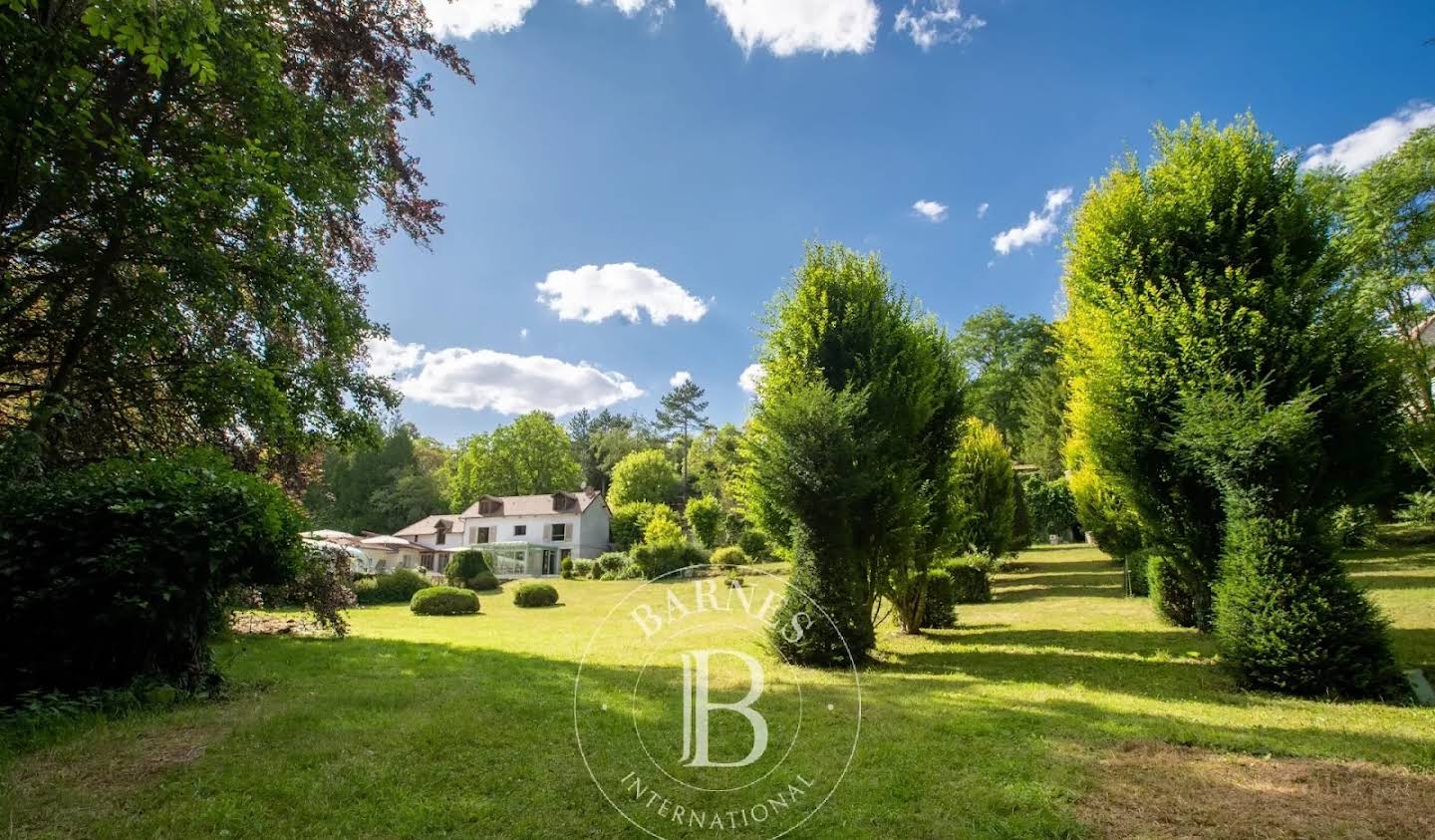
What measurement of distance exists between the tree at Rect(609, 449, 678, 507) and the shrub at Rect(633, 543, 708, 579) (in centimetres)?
2054

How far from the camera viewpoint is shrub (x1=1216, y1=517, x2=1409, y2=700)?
6.60 meters

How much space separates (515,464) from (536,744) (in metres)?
58.9

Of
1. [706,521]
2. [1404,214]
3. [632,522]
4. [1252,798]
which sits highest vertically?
[1404,214]

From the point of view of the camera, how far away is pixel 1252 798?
395 centimetres

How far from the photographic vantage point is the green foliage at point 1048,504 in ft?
→ 101

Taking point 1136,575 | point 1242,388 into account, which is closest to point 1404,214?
point 1136,575

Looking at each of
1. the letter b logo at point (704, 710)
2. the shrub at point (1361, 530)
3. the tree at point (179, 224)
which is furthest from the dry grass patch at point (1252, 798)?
the shrub at point (1361, 530)

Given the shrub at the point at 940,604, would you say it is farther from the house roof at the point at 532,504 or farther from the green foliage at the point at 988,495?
the house roof at the point at 532,504

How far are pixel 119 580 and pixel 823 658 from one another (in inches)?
316

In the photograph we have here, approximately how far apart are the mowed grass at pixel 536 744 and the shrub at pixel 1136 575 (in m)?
4.94

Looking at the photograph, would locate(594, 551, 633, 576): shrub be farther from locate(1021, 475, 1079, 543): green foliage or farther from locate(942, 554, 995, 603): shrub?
locate(1021, 475, 1079, 543): green foliage

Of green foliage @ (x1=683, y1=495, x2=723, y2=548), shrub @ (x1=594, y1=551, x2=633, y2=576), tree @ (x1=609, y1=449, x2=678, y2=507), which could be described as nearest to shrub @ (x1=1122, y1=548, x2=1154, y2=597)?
green foliage @ (x1=683, y1=495, x2=723, y2=548)

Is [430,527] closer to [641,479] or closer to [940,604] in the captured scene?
[641,479]

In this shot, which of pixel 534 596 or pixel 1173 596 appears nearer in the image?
pixel 1173 596
